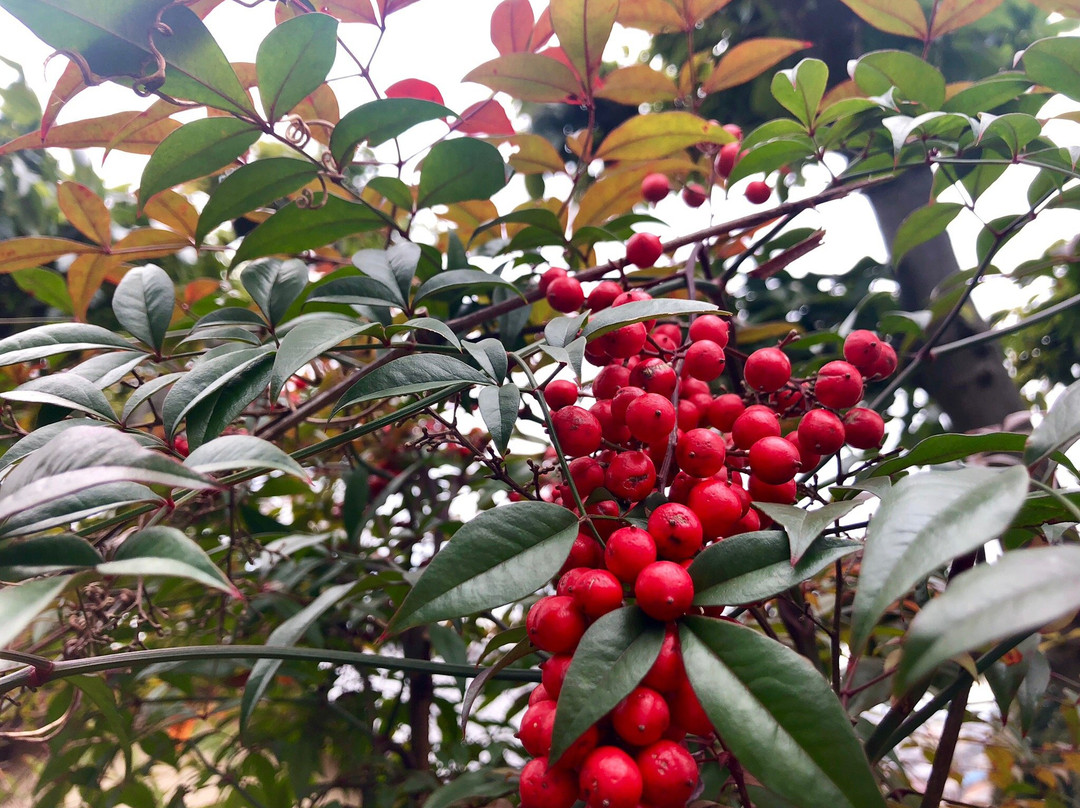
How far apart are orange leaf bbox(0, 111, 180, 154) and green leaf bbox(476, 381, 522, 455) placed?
40 cm

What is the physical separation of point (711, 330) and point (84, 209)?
652 mm

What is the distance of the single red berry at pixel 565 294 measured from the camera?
1.74 feet

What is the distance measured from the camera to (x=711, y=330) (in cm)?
44

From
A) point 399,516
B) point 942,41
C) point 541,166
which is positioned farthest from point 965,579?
point 942,41

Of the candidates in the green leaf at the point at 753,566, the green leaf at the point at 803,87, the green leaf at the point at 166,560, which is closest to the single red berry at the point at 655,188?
the green leaf at the point at 803,87

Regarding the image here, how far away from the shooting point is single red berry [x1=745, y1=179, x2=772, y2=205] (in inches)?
29.0

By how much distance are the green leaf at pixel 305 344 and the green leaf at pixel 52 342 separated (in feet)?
0.57

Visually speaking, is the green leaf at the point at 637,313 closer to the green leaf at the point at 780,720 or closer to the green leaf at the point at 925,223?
the green leaf at the point at 780,720

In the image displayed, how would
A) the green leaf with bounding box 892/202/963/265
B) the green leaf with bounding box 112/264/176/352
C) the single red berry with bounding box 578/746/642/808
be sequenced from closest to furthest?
the single red berry with bounding box 578/746/642/808
the green leaf with bounding box 112/264/176/352
the green leaf with bounding box 892/202/963/265

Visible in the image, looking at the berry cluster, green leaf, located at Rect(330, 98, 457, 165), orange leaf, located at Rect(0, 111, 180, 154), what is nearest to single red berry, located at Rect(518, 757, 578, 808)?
the berry cluster

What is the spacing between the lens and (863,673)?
0.58 m

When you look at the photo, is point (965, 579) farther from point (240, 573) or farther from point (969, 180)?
point (240, 573)

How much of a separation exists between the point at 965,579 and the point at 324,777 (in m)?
1.02

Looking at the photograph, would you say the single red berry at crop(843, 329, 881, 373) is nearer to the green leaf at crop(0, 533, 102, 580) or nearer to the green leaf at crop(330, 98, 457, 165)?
the green leaf at crop(330, 98, 457, 165)
